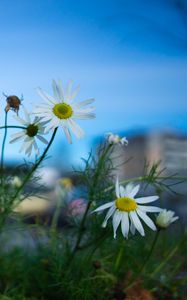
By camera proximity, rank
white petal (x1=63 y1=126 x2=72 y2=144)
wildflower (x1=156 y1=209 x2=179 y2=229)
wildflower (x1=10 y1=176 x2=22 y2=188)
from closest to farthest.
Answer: white petal (x1=63 y1=126 x2=72 y2=144) → wildflower (x1=156 y1=209 x2=179 y2=229) → wildflower (x1=10 y1=176 x2=22 y2=188)

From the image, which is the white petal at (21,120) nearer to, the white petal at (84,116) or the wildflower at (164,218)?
the white petal at (84,116)

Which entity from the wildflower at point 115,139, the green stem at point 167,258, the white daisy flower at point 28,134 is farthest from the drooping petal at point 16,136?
the green stem at point 167,258

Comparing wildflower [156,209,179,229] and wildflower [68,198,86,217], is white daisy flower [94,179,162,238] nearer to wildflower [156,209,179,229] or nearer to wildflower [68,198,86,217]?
wildflower [156,209,179,229]

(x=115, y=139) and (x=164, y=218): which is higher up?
(x=115, y=139)

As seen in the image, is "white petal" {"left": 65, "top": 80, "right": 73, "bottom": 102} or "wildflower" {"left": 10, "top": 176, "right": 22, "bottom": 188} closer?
"white petal" {"left": 65, "top": 80, "right": 73, "bottom": 102}

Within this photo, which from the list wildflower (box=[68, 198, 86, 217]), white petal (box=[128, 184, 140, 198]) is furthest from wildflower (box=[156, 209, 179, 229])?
wildflower (box=[68, 198, 86, 217])

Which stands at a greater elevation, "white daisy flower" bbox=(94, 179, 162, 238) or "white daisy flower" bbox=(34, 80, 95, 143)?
"white daisy flower" bbox=(34, 80, 95, 143)

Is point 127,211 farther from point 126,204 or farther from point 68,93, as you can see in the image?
→ point 68,93

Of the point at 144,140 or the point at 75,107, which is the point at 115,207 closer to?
the point at 75,107

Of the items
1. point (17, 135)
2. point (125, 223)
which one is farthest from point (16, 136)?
point (125, 223)
